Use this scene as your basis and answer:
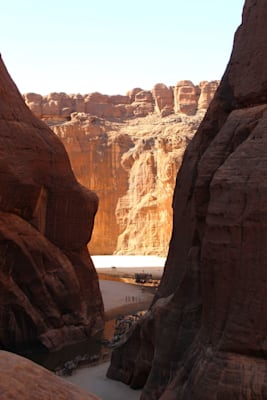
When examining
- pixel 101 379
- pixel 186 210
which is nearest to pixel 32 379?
pixel 186 210

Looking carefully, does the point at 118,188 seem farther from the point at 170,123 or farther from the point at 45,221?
the point at 45,221

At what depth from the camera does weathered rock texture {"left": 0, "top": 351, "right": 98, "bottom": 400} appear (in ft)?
18.1

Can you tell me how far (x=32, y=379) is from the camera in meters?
5.80

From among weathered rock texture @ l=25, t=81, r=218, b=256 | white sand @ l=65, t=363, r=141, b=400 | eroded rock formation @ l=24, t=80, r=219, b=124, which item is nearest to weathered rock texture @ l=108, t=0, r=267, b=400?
white sand @ l=65, t=363, r=141, b=400

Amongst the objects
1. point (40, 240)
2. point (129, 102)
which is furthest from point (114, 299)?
point (129, 102)

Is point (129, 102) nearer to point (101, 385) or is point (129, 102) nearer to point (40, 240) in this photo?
point (40, 240)

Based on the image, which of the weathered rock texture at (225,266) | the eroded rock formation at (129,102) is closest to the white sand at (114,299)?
the weathered rock texture at (225,266)

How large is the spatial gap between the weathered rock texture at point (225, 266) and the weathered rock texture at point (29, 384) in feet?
16.0

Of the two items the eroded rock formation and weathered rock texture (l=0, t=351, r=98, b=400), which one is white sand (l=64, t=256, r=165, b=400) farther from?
the eroded rock formation

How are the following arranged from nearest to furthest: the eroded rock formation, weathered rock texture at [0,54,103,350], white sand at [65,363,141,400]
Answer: white sand at [65,363,141,400]
weathered rock texture at [0,54,103,350]
the eroded rock formation

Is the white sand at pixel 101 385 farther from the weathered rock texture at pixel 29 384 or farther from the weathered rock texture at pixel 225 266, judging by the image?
the weathered rock texture at pixel 29 384

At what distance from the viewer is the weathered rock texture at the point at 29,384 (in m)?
5.50

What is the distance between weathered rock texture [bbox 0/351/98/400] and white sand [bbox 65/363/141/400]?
813 cm

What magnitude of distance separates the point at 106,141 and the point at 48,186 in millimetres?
39527
